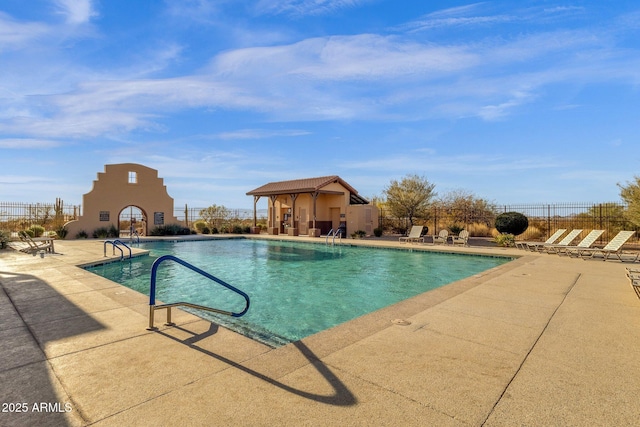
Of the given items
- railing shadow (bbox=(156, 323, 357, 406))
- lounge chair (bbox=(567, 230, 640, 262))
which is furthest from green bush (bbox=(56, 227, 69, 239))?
lounge chair (bbox=(567, 230, 640, 262))

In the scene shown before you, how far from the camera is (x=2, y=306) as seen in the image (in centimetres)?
515

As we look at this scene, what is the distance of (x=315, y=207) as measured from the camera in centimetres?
2236

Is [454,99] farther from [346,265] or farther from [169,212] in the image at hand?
[169,212]

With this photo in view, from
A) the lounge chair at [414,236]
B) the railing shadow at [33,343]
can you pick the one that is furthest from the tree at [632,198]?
the railing shadow at [33,343]

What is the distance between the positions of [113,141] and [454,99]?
18883 millimetres

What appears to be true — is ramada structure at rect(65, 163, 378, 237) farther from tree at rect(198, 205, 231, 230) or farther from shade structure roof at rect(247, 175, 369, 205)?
tree at rect(198, 205, 231, 230)

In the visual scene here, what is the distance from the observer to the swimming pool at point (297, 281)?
6125 mm

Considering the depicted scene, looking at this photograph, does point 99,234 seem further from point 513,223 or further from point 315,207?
point 513,223

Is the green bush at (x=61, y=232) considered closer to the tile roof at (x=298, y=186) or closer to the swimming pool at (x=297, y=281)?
the swimming pool at (x=297, y=281)

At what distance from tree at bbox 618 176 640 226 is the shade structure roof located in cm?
1536

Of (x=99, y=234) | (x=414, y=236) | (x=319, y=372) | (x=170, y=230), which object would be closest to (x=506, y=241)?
(x=414, y=236)

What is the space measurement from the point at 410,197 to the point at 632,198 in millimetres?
11205

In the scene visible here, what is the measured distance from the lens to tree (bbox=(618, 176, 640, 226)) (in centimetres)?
1467

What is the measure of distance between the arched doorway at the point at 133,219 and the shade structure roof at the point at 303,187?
7859 mm
